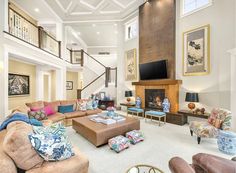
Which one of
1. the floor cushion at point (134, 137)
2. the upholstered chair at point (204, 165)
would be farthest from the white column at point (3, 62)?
the upholstered chair at point (204, 165)

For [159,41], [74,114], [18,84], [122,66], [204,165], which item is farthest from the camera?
[122,66]

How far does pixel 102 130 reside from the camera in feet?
9.65

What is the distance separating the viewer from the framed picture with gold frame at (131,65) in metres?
7.01

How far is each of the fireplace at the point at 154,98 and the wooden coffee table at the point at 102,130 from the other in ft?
7.91

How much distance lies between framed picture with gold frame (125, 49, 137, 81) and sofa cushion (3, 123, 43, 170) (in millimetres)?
5961

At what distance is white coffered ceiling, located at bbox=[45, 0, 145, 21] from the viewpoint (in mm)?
6555

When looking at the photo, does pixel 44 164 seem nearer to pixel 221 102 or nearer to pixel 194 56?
pixel 221 102

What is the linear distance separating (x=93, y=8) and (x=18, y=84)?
530 cm

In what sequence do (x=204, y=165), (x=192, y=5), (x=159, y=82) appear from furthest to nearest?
(x=159, y=82)
(x=192, y=5)
(x=204, y=165)

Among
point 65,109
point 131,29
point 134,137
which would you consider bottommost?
point 134,137

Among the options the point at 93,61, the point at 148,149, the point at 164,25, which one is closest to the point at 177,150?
the point at 148,149

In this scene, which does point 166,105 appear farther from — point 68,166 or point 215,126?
point 68,166

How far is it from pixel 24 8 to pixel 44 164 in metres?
7.75

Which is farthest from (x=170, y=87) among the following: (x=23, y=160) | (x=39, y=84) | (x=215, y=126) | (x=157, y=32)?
(x=39, y=84)
